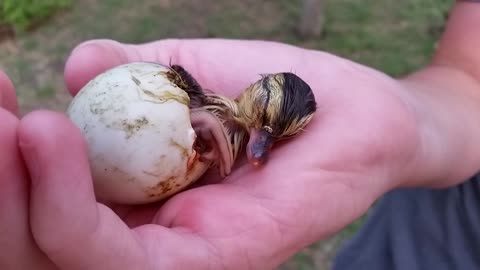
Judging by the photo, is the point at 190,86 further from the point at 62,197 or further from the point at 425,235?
the point at 425,235

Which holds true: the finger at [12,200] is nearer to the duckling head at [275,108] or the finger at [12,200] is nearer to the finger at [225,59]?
the duckling head at [275,108]

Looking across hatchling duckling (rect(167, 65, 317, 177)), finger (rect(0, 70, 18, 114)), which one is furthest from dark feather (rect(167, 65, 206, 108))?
finger (rect(0, 70, 18, 114))

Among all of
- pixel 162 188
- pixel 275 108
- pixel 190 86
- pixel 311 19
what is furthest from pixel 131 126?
pixel 311 19

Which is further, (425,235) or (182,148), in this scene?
(425,235)

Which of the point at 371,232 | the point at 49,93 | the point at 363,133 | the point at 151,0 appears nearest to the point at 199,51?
the point at 363,133

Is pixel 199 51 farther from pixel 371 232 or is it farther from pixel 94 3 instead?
pixel 94 3

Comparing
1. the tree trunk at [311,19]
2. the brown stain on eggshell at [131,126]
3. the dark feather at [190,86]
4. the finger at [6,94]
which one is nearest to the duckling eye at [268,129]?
the dark feather at [190,86]
